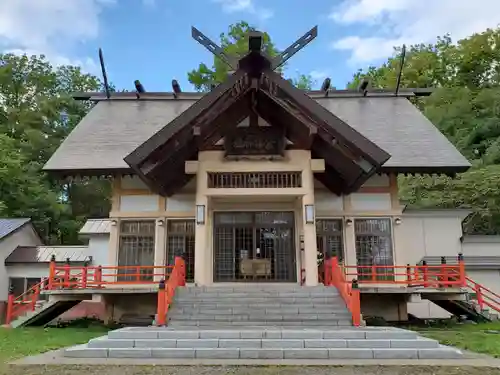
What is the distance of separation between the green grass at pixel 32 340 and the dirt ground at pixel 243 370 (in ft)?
4.36

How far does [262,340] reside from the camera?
25.0ft

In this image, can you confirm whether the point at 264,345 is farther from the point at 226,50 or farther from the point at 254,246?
the point at 226,50

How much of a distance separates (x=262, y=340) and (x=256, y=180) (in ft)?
21.8

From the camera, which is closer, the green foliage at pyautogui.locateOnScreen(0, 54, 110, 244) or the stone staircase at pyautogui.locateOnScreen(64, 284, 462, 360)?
the stone staircase at pyautogui.locateOnScreen(64, 284, 462, 360)

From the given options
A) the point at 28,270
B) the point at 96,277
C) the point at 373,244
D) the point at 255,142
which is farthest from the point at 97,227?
the point at 373,244

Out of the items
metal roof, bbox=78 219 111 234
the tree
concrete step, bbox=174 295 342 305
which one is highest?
the tree

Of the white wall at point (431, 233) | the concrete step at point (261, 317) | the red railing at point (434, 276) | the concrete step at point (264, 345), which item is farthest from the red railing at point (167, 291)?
the white wall at point (431, 233)

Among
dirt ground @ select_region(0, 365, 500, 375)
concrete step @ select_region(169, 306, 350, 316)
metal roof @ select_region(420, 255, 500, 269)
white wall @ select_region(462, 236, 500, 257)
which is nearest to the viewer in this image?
dirt ground @ select_region(0, 365, 500, 375)

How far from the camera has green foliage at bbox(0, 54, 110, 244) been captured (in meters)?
28.0

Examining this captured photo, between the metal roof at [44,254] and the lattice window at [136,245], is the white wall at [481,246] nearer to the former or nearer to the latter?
the lattice window at [136,245]

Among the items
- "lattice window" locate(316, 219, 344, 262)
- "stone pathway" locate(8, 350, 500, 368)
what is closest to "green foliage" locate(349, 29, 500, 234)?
"lattice window" locate(316, 219, 344, 262)

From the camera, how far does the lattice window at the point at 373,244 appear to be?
48.7 feet

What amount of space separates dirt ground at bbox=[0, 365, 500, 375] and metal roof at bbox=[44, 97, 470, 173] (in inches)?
348

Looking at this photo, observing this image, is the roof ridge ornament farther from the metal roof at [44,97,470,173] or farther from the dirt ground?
the dirt ground
